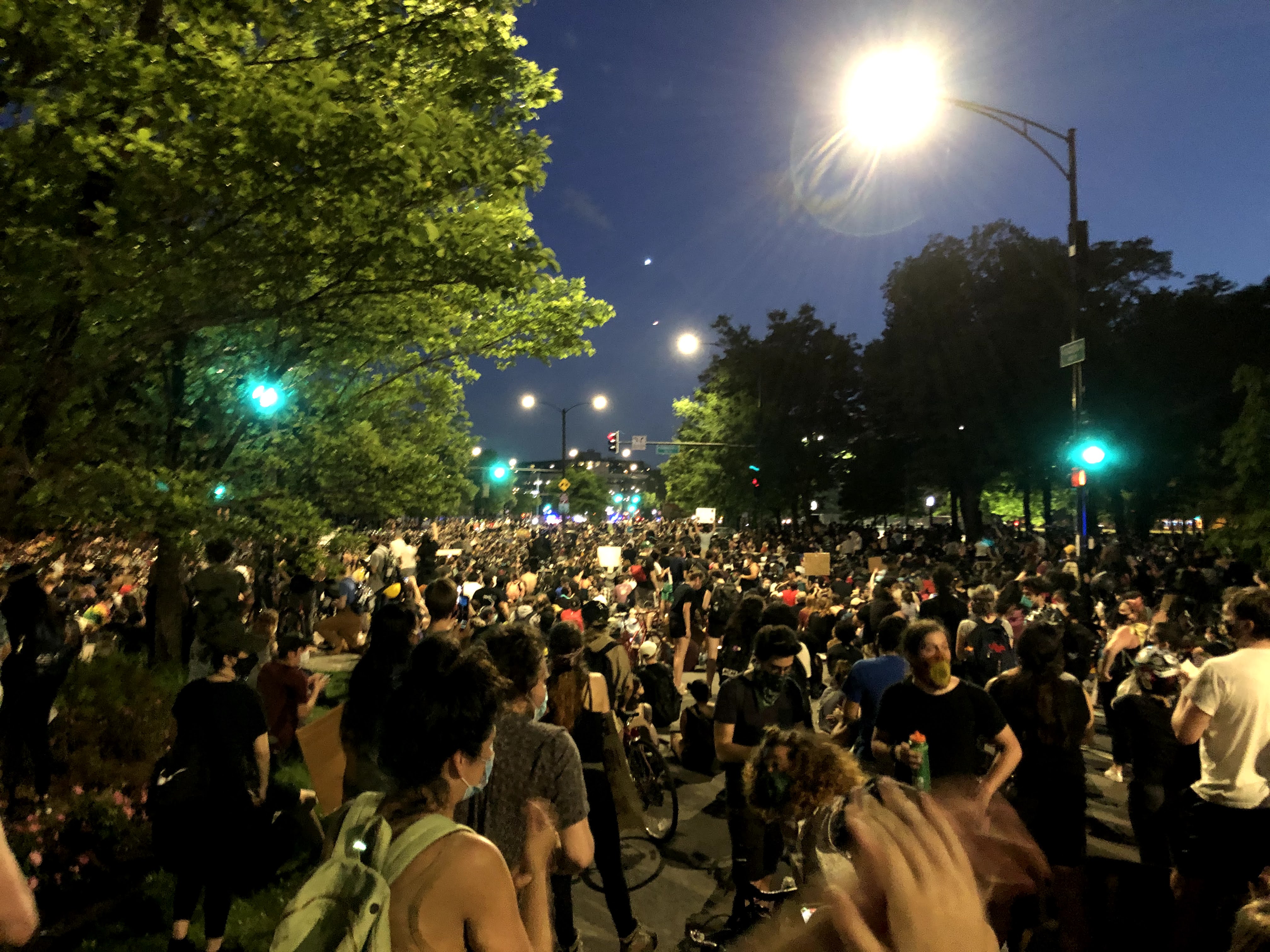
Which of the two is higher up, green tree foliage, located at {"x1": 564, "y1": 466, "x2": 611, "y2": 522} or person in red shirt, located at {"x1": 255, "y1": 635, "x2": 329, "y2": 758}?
green tree foliage, located at {"x1": 564, "y1": 466, "x2": 611, "y2": 522}

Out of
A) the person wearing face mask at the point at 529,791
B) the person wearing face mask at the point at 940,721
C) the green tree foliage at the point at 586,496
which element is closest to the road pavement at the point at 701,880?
the person wearing face mask at the point at 940,721

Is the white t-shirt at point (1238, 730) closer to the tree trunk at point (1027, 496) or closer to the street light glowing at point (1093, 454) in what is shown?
the street light glowing at point (1093, 454)

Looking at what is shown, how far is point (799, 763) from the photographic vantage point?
320 cm

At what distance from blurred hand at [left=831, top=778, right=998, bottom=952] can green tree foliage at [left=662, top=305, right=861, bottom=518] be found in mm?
45037

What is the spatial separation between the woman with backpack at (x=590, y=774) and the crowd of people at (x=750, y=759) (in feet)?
0.06

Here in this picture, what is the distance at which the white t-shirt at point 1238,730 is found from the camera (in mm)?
3855

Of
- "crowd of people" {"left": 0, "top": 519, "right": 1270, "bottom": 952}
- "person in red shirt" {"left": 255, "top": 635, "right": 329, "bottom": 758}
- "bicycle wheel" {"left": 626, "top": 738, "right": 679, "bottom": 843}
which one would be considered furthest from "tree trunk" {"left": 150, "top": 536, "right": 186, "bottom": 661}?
"bicycle wheel" {"left": 626, "top": 738, "right": 679, "bottom": 843}

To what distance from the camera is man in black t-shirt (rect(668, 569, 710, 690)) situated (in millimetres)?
11359

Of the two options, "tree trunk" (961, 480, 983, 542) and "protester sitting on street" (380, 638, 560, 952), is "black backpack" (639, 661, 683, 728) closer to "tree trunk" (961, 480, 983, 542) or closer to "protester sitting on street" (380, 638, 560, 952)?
"protester sitting on street" (380, 638, 560, 952)

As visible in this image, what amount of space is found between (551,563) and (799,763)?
2043cm

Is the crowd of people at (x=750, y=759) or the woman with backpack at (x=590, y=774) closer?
the crowd of people at (x=750, y=759)

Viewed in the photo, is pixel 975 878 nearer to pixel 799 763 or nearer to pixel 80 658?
pixel 799 763

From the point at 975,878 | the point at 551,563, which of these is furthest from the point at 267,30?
the point at 551,563

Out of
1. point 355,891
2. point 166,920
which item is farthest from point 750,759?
point 166,920
